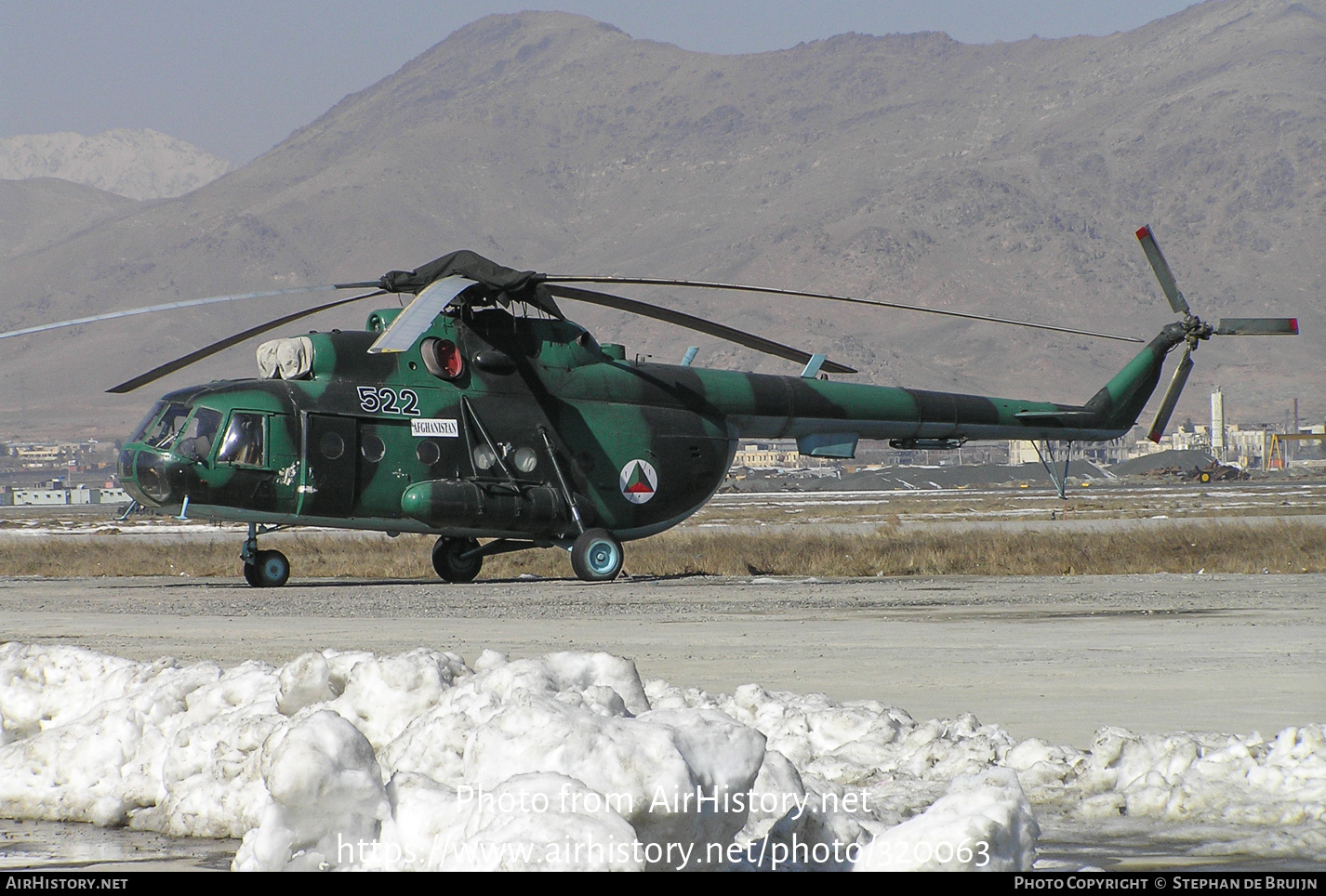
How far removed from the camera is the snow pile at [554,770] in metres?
4.50

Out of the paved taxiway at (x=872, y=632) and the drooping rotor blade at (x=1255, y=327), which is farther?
the drooping rotor blade at (x=1255, y=327)

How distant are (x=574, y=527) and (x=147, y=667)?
13.9m

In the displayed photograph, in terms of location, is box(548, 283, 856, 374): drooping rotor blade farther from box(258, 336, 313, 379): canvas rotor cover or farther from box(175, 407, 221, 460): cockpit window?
box(175, 407, 221, 460): cockpit window

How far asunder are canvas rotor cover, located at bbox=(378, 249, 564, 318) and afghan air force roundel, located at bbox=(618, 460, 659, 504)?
2.48 m

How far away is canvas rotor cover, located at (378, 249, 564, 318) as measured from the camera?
20.7 m

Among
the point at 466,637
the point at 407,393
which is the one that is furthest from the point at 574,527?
the point at 466,637

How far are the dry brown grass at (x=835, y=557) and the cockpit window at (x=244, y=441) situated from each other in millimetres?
5780

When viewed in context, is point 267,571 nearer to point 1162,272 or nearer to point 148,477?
point 148,477

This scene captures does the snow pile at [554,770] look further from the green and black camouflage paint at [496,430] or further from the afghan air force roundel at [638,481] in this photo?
the afghan air force roundel at [638,481]

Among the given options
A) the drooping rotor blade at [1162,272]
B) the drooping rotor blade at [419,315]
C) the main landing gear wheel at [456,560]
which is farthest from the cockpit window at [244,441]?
the drooping rotor blade at [1162,272]

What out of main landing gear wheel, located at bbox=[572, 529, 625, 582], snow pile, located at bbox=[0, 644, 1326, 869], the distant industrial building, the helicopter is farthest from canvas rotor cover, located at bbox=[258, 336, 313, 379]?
the distant industrial building

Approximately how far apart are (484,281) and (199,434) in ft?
13.9

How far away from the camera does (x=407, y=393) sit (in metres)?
20.4

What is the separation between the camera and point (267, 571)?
68.8 feet
